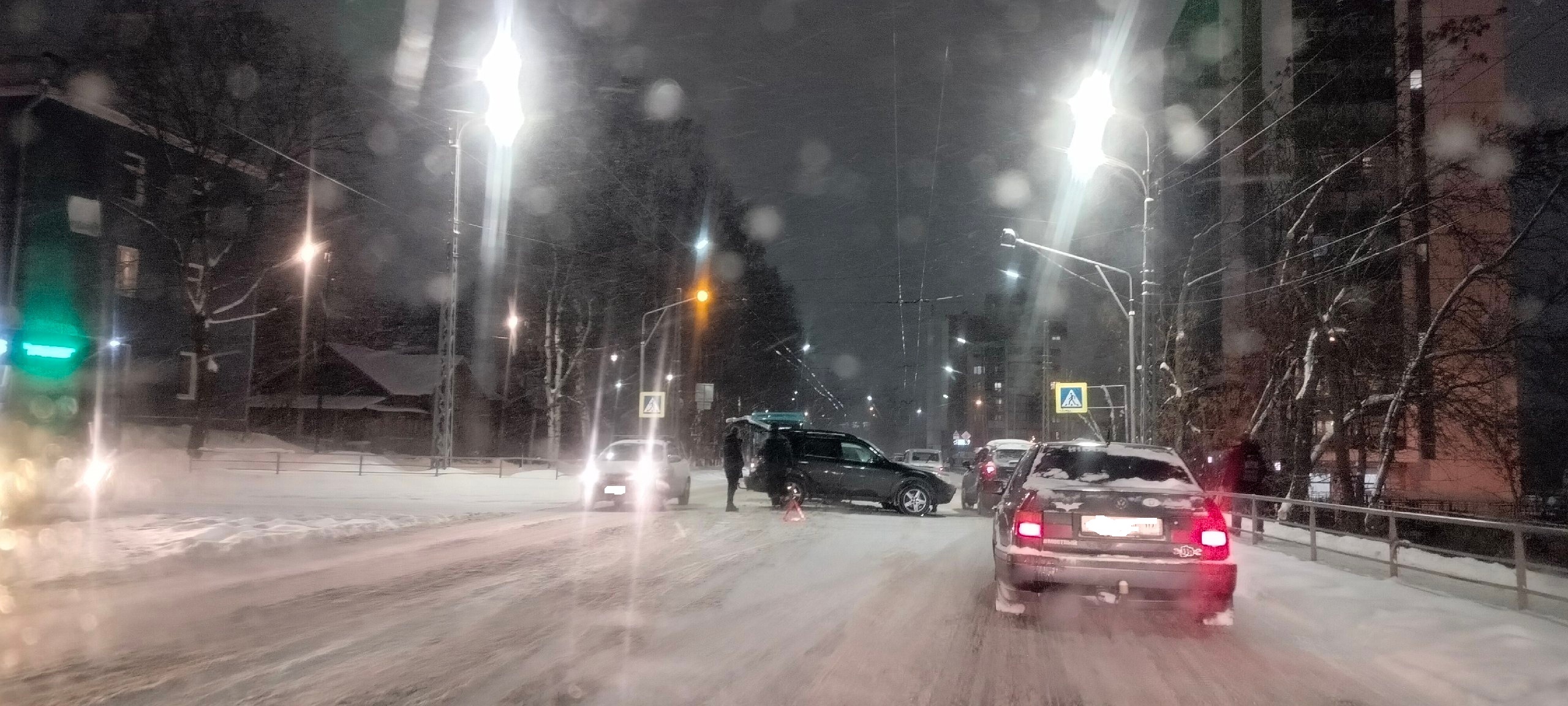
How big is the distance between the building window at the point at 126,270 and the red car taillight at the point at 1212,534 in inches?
1422

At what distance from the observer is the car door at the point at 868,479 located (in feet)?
77.9

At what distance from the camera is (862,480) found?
2377 cm

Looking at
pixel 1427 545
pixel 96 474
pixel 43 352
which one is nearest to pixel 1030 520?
pixel 1427 545

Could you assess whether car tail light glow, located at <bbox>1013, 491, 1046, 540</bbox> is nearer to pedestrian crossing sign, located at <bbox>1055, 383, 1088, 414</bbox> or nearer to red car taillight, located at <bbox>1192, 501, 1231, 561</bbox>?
red car taillight, located at <bbox>1192, 501, 1231, 561</bbox>

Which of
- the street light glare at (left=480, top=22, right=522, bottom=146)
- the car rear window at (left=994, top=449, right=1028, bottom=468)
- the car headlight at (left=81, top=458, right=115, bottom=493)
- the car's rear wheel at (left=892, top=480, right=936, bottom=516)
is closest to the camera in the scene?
the car headlight at (left=81, top=458, right=115, bottom=493)

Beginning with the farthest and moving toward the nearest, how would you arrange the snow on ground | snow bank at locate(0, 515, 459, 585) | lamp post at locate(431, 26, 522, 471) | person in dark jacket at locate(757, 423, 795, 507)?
lamp post at locate(431, 26, 522, 471) → person in dark jacket at locate(757, 423, 795, 507) → the snow on ground → snow bank at locate(0, 515, 459, 585)

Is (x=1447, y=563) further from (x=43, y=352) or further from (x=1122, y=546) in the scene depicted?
(x=43, y=352)

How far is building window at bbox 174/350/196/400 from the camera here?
1558 inches

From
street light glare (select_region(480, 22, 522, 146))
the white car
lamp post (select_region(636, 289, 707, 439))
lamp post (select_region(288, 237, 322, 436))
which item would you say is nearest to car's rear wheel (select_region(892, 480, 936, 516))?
the white car

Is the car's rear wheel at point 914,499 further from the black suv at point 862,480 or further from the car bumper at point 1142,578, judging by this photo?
the car bumper at point 1142,578

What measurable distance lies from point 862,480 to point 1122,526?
1520cm

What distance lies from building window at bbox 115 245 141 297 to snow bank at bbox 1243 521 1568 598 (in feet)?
110

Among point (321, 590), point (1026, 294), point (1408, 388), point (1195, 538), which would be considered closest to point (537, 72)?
point (1408, 388)

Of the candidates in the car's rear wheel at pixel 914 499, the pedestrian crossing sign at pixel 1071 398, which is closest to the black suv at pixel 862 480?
the car's rear wheel at pixel 914 499
